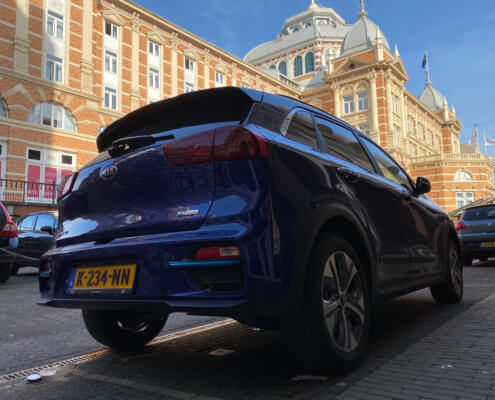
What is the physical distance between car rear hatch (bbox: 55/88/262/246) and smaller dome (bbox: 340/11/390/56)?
45492mm

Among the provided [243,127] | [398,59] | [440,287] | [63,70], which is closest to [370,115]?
[398,59]

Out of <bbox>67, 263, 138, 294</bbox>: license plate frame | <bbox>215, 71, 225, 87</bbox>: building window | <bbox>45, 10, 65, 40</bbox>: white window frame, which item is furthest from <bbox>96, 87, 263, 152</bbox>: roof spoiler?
<bbox>215, 71, 225, 87</bbox>: building window

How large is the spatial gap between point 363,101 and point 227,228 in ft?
145

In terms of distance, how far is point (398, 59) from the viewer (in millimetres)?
44719

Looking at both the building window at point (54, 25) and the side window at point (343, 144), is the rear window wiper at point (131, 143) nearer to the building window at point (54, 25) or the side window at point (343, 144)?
the side window at point (343, 144)

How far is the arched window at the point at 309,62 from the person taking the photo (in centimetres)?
6068

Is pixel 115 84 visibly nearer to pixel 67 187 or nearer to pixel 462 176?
pixel 67 187

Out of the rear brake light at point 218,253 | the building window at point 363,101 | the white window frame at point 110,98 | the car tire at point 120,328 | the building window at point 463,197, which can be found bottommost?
the car tire at point 120,328

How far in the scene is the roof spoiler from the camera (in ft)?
7.79

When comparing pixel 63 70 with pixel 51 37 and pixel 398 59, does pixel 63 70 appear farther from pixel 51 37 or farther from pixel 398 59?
pixel 398 59

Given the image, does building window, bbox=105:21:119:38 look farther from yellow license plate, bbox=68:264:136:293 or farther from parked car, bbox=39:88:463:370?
yellow license plate, bbox=68:264:136:293

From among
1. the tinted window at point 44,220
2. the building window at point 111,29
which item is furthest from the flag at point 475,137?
the tinted window at point 44,220

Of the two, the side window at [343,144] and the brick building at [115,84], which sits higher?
the brick building at [115,84]

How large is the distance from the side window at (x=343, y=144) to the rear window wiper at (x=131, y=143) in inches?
46.5
